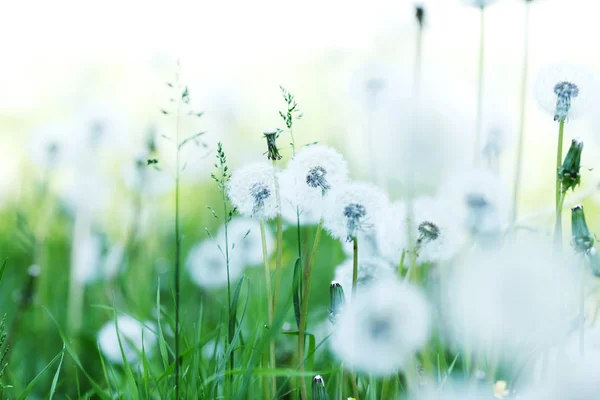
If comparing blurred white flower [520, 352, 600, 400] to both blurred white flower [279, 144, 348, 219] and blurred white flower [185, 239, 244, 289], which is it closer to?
blurred white flower [279, 144, 348, 219]

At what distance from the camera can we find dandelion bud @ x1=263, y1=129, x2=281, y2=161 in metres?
0.83

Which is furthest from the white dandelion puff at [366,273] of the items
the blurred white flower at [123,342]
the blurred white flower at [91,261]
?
the blurred white flower at [91,261]

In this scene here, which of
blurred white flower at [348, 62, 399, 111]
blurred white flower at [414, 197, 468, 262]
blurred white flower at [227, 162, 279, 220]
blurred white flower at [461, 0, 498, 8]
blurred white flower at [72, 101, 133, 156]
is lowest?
blurred white flower at [414, 197, 468, 262]

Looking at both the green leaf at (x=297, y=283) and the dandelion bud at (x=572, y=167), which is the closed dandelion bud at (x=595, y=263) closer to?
the dandelion bud at (x=572, y=167)

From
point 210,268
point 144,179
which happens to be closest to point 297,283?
point 210,268

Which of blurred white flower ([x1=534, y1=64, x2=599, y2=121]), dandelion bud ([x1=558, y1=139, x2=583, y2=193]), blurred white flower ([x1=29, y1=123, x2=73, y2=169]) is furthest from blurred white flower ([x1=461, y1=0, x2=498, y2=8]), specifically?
blurred white flower ([x1=29, y1=123, x2=73, y2=169])

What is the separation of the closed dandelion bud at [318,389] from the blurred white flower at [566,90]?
1.40 ft

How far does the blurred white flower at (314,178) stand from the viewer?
840mm

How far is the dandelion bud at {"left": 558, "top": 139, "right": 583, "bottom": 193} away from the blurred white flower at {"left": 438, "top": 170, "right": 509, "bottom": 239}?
0.41ft

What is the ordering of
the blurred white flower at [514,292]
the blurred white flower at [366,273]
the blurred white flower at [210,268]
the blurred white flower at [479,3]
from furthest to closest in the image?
the blurred white flower at [210,268], the blurred white flower at [479,3], the blurred white flower at [366,273], the blurred white flower at [514,292]

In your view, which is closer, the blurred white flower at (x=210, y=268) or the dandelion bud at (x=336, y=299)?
the dandelion bud at (x=336, y=299)

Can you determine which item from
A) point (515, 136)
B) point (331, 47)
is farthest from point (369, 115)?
point (331, 47)

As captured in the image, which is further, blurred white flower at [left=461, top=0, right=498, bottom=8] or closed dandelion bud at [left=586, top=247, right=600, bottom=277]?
blurred white flower at [left=461, top=0, right=498, bottom=8]

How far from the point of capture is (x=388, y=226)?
0.86 m
